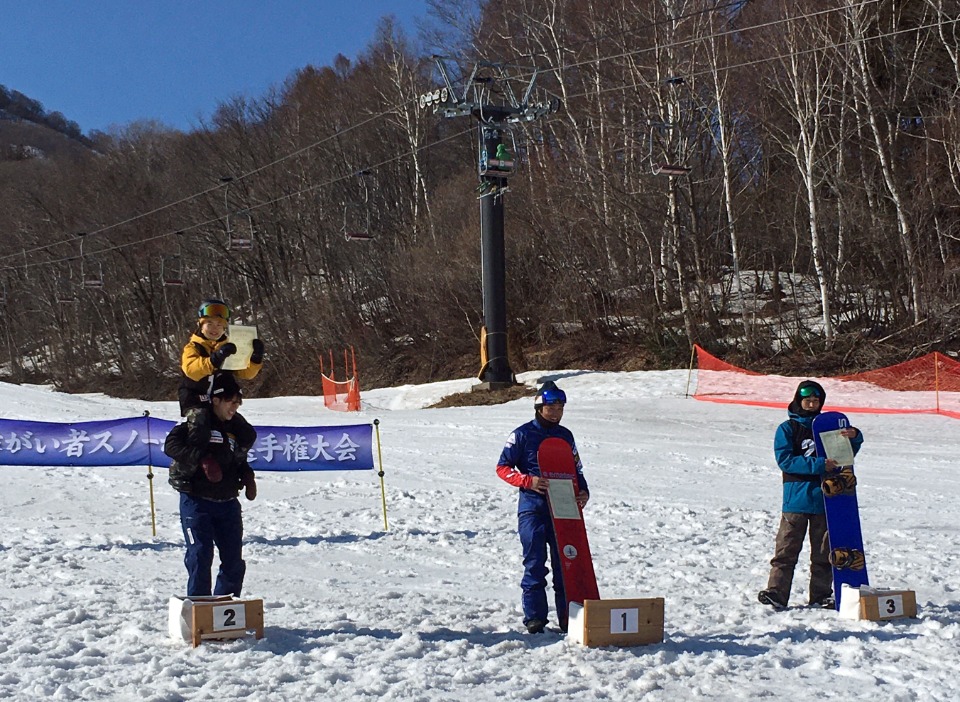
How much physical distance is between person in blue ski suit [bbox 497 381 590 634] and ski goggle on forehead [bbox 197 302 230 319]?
217 centimetres

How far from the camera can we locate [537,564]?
20.8 feet

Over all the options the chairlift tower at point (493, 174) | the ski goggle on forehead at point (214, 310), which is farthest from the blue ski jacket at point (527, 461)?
the chairlift tower at point (493, 174)

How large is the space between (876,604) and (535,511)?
242 centimetres

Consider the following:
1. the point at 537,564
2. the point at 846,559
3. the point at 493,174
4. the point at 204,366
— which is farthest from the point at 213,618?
the point at 493,174

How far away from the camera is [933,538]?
9680 mm

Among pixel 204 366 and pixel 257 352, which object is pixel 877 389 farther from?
pixel 204 366

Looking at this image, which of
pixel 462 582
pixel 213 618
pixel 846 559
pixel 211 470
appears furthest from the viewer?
pixel 462 582

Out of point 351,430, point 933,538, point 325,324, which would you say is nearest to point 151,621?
point 351,430

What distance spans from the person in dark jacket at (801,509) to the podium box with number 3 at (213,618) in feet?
12.2

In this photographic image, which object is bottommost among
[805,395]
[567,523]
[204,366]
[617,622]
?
[617,622]

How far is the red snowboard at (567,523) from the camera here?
20.6 ft

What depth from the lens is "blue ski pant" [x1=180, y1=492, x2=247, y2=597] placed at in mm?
6145

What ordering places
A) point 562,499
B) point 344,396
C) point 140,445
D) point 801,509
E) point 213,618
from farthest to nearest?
point 344,396
point 140,445
point 801,509
point 562,499
point 213,618

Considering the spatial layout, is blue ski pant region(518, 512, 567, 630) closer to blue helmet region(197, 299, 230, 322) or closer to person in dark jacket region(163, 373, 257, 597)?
person in dark jacket region(163, 373, 257, 597)
